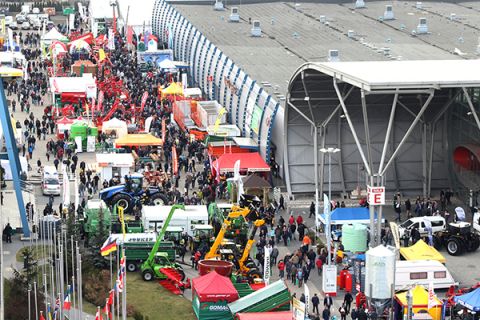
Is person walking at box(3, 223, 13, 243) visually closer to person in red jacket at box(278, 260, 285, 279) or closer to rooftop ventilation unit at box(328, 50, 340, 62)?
person in red jacket at box(278, 260, 285, 279)

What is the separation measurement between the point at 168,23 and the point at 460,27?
73.7ft

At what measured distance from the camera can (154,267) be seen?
188 ft

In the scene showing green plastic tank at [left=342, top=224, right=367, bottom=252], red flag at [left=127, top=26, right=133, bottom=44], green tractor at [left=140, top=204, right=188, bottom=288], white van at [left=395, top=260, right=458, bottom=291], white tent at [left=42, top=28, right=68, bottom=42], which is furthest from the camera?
white tent at [left=42, top=28, right=68, bottom=42]

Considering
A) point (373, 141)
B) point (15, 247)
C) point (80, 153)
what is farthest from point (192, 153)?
point (15, 247)

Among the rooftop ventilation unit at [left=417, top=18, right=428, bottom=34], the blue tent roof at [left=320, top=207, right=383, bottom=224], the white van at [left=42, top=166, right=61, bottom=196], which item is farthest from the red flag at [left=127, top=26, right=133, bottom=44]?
the blue tent roof at [left=320, top=207, right=383, bottom=224]

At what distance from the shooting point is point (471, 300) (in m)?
50.8

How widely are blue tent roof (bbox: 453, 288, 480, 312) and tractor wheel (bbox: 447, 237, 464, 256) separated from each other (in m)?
8.16

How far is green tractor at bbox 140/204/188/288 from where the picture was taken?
5675 cm

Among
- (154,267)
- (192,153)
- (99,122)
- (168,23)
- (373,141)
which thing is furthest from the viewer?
(168,23)

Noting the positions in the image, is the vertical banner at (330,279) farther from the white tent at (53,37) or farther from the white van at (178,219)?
the white tent at (53,37)

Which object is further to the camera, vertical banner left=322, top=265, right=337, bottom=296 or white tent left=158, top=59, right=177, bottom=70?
white tent left=158, top=59, right=177, bottom=70

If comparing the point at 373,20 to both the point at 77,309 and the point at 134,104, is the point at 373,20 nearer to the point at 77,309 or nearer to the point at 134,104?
the point at 134,104

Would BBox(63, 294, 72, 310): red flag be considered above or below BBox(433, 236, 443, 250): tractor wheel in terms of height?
above

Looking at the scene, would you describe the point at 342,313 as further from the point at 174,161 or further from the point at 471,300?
the point at 174,161
